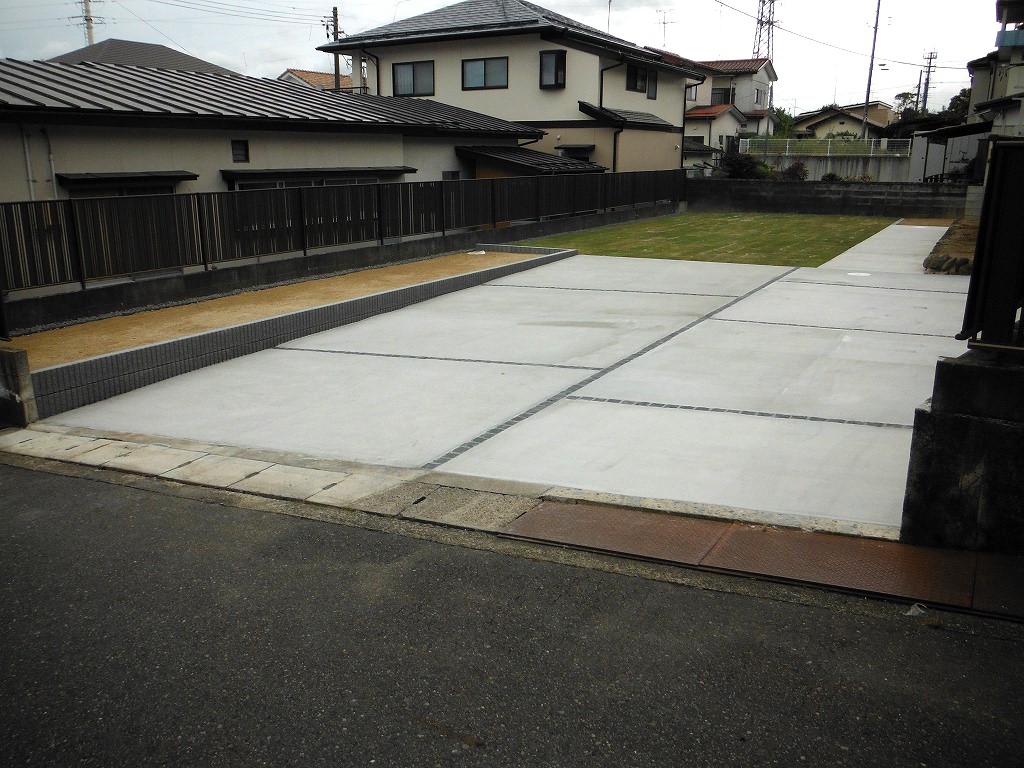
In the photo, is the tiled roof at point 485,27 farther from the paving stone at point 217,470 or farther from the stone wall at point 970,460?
the stone wall at point 970,460

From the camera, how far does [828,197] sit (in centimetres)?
3006

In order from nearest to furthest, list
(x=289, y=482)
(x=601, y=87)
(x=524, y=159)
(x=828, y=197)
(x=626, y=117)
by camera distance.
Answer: (x=289, y=482)
(x=524, y=159)
(x=601, y=87)
(x=626, y=117)
(x=828, y=197)

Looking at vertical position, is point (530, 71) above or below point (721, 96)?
below

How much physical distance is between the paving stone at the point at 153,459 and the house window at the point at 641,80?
27.7 metres

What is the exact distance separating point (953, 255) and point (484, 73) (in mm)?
18214

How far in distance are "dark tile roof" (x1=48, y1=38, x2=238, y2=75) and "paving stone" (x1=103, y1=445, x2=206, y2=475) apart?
33.6 metres

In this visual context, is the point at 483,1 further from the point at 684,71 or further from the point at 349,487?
the point at 349,487

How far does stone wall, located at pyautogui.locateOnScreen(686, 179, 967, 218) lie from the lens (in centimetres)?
2838

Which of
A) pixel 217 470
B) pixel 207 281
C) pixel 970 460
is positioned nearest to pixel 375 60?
pixel 207 281

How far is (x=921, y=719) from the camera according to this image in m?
3.25

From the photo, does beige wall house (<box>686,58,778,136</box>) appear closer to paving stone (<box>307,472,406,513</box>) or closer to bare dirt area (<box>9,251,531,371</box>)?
bare dirt area (<box>9,251,531,371</box>)

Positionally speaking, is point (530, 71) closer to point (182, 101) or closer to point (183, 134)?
point (182, 101)

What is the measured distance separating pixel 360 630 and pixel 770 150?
41.3m

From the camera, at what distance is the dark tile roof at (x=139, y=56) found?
121ft
